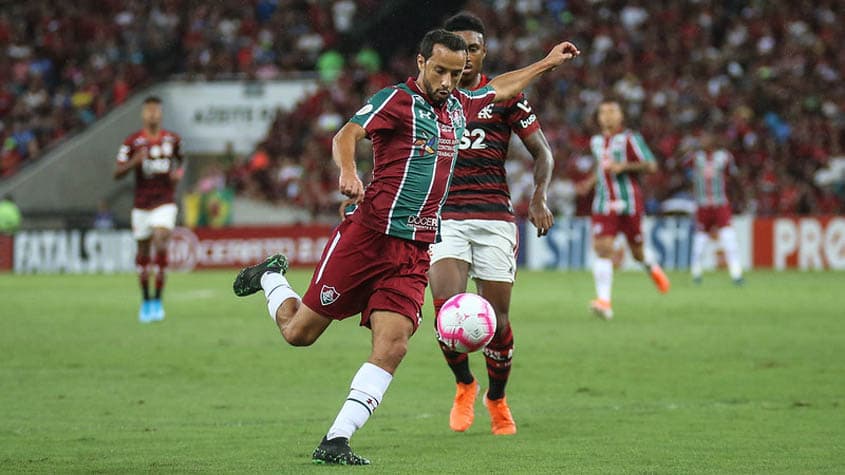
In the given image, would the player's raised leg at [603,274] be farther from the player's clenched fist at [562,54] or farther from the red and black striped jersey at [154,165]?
the player's clenched fist at [562,54]

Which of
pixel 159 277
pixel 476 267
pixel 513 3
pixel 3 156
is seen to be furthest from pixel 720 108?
pixel 476 267

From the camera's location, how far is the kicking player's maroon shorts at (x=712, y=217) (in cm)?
2342

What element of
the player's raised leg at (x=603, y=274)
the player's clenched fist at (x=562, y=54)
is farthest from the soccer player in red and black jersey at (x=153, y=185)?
the player's clenched fist at (x=562, y=54)

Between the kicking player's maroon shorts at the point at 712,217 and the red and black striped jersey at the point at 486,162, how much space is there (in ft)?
50.9

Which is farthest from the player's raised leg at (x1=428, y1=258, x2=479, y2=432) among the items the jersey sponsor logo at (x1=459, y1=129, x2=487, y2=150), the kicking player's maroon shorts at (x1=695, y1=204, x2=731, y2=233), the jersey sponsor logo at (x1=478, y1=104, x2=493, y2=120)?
the kicking player's maroon shorts at (x1=695, y1=204, x2=731, y2=233)

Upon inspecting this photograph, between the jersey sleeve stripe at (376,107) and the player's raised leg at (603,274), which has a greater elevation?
the jersey sleeve stripe at (376,107)

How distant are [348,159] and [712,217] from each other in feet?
59.7

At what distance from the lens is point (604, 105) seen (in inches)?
674

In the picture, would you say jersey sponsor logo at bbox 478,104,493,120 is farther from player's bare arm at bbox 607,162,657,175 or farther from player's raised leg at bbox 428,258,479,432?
player's bare arm at bbox 607,162,657,175

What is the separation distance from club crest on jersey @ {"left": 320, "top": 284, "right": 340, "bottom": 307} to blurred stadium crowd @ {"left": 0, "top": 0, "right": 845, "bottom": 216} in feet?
71.4

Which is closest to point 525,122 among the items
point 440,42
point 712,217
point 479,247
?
point 479,247

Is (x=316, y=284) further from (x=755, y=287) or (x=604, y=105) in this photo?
(x=755, y=287)

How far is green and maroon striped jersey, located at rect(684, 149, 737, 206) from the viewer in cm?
2344

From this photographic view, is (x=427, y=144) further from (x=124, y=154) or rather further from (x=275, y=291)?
(x=124, y=154)
